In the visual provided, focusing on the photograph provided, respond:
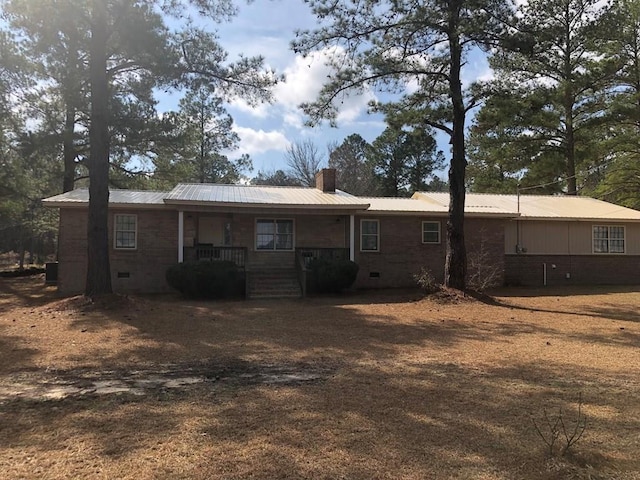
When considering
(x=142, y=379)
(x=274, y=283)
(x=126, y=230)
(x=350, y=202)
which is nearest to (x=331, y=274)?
(x=274, y=283)

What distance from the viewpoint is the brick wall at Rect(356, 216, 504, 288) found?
18431mm


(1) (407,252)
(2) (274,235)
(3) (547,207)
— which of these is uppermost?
(3) (547,207)

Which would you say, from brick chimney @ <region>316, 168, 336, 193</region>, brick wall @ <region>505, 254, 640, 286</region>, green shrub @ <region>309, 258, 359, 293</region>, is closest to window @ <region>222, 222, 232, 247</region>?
green shrub @ <region>309, 258, 359, 293</region>

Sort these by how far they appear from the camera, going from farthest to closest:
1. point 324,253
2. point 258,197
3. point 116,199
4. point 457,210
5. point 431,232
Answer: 1. point 431,232
2. point 258,197
3. point 324,253
4. point 116,199
5. point 457,210

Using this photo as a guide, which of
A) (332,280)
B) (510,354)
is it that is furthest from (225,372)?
(332,280)

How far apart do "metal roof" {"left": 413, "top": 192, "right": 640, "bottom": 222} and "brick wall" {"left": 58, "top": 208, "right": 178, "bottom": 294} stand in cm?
1114

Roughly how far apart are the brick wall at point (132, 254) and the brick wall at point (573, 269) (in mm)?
13405

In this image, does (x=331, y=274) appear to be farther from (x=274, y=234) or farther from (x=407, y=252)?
(x=407, y=252)

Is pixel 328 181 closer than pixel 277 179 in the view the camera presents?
Yes

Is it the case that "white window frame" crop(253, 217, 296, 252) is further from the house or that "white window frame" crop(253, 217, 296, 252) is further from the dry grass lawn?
the dry grass lawn

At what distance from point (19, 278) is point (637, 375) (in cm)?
2607

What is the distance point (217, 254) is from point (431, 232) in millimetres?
8296

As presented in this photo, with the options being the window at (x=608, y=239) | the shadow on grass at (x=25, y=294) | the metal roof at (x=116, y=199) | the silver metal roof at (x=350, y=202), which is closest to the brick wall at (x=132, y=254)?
the metal roof at (x=116, y=199)

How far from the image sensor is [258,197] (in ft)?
57.0
